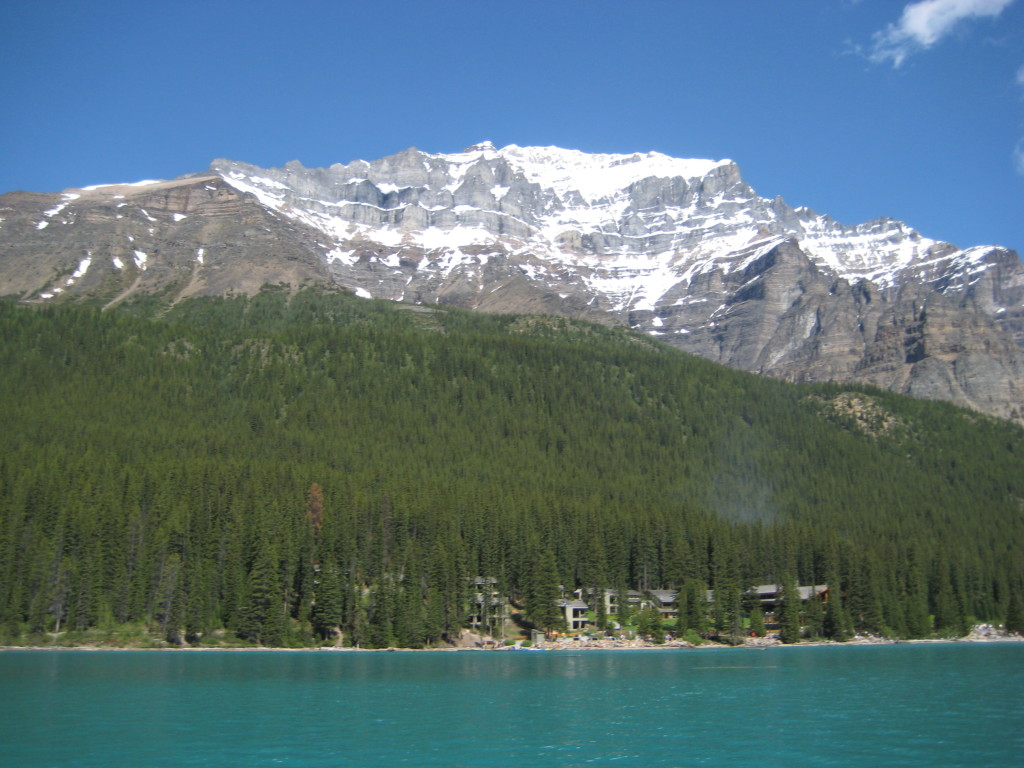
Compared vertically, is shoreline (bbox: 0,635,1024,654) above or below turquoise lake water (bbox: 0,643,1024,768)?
above

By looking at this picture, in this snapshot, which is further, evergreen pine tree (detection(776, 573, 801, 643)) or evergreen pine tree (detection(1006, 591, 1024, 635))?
evergreen pine tree (detection(1006, 591, 1024, 635))

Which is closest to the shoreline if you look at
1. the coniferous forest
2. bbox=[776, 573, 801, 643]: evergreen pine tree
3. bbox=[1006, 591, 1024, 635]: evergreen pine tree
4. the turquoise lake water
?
bbox=[776, 573, 801, 643]: evergreen pine tree

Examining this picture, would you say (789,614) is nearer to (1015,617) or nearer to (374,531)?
(1015,617)

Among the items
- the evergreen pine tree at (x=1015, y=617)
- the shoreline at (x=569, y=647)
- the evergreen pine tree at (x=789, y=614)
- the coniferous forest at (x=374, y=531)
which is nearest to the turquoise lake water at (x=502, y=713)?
the shoreline at (x=569, y=647)

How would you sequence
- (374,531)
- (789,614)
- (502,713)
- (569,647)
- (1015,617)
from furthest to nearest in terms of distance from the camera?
1. (1015,617)
2. (374,531)
3. (789,614)
4. (569,647)
5. (502,713)

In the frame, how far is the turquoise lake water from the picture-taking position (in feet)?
159

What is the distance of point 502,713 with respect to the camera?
6125 centimetres

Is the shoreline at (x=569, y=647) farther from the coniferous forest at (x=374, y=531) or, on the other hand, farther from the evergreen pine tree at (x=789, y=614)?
the coniferous forest at (x=374, y=531)

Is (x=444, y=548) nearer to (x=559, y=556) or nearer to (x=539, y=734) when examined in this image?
(x=559, y=556)

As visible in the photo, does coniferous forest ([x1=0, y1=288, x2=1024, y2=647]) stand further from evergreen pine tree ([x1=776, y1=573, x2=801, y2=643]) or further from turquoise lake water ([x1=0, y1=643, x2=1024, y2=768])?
turquoise lake water ([x1=0, y1=643, x2=1024, y2=768])

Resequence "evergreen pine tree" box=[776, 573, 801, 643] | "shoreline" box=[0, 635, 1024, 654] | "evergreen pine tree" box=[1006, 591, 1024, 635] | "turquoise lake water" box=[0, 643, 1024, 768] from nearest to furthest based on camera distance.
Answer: "turquoise lake water" box=[0, 643, 1024, 768]
"shoreline" box=[0, 635, 1024, 654]
"evergreen pine tree" box=[776, 573, 801, 643]
"evergreen pine tree" box=[1006, 591, 1024, 635]

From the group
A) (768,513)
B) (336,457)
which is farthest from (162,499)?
(768,513)

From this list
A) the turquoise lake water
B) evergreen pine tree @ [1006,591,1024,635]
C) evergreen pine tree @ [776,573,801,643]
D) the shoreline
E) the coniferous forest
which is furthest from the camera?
evergreen pine tree @ [1006,591,1024,635]

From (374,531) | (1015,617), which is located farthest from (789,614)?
(374,531)
